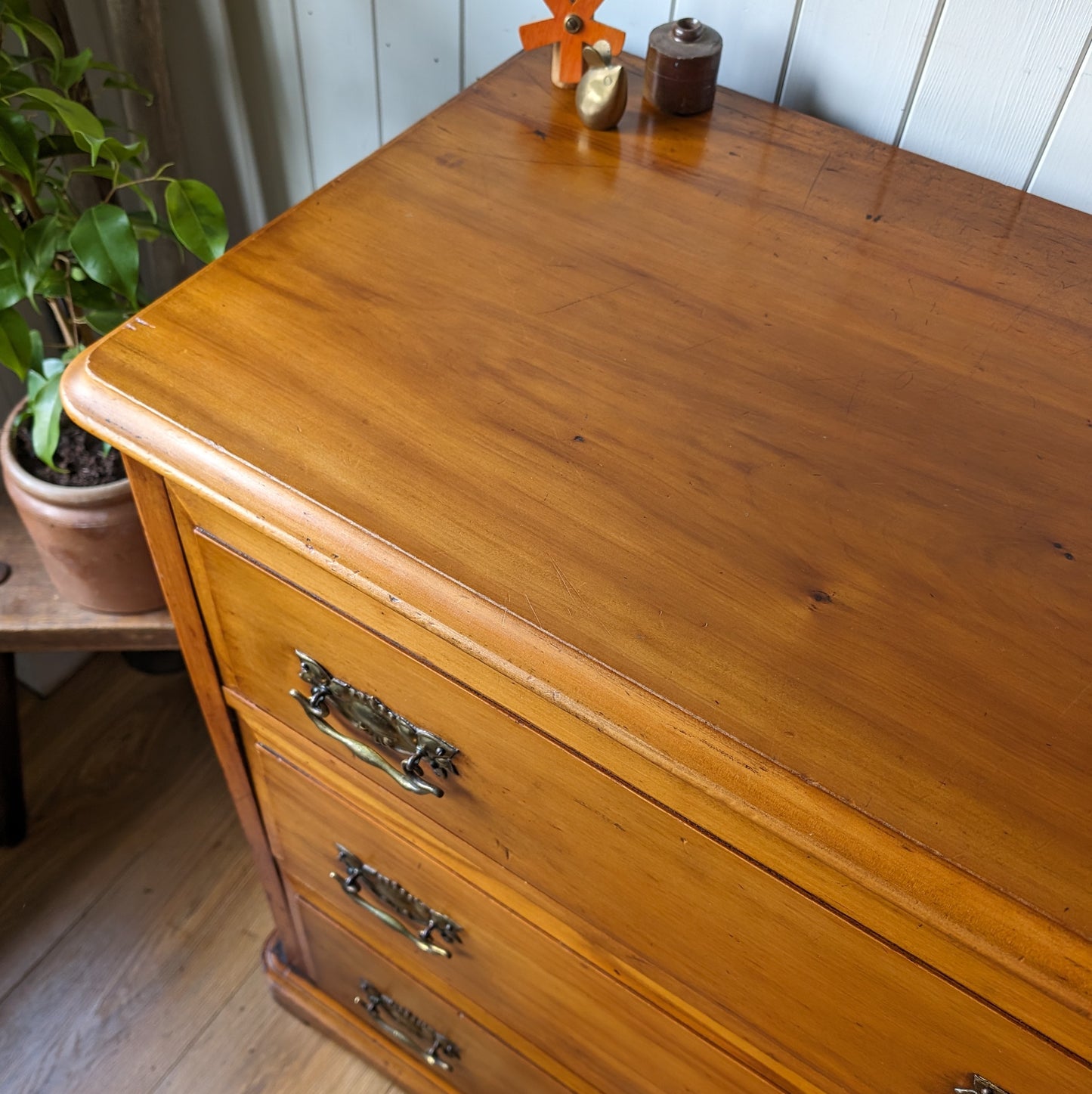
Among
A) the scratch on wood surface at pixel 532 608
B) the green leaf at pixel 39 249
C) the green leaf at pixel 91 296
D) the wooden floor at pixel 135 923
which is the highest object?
the scratch on wood surface at pixel 532 608

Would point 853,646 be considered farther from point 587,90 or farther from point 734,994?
point 587,90

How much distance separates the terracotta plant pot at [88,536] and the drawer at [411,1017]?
1.20 ft

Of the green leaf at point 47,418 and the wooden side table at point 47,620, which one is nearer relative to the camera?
the green leaf at point 47,418

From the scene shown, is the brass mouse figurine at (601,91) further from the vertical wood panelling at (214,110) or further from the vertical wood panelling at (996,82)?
the vertical wood panelling at (214,110)

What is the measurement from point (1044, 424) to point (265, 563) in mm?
468

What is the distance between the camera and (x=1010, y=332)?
66 centimetres

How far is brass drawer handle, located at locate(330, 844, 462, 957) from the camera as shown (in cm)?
84

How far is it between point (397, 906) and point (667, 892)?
1.16 feet

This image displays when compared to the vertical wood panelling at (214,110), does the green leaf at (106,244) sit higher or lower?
higher

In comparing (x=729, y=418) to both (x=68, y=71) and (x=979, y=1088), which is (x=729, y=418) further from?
(x=68, y=71)

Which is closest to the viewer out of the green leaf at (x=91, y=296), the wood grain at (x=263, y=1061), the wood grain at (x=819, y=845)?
the wood grain at (x=819, y=845)

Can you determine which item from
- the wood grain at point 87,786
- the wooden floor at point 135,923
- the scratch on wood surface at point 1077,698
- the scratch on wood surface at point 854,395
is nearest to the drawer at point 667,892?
the scratch on wood surface at point 1077,698

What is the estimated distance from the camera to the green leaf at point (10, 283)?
848mm

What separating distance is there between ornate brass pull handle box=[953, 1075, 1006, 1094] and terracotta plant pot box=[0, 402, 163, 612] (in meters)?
0.84
